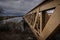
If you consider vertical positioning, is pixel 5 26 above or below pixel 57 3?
below

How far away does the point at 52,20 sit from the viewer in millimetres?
1387

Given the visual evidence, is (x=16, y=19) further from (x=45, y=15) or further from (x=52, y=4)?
(x=52, y=4)

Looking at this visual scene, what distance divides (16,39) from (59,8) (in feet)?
6.88

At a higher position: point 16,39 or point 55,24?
point 55,24

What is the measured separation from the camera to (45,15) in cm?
203

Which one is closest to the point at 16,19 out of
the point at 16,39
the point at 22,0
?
the point at 16,39

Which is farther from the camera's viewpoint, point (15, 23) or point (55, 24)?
point (15, 23)

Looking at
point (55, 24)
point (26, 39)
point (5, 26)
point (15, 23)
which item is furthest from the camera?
point (15, 23)

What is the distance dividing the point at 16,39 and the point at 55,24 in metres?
1.95

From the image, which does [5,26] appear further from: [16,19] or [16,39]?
[16,39]

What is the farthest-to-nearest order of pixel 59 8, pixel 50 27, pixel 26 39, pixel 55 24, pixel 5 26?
pixel 5 26, pixel 26 39, pixel 50 27, pixel 55 24, pixel 59 8

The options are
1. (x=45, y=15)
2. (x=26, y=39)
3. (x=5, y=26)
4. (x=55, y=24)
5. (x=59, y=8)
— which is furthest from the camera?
(x=5, y=26)

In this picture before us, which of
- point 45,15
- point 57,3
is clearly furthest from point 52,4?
point 45,15

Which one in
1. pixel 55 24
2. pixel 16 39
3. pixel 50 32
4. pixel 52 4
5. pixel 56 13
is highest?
pixel 52 4
